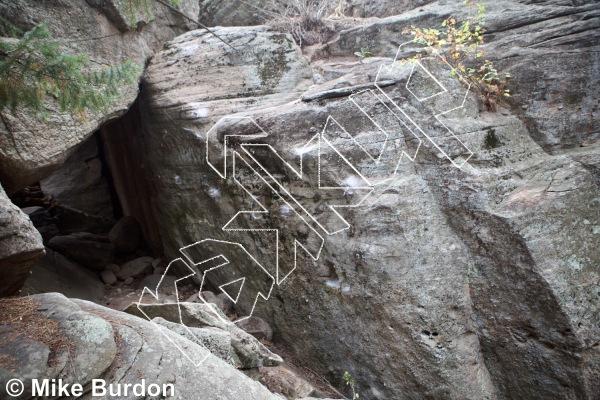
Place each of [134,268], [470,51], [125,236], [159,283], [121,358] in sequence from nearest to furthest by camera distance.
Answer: [121,358]
[470,51]
[159,283]
[134,268]
[125,236]

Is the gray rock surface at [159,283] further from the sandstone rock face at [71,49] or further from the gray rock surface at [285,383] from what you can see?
the gray rock surface at [285,383]

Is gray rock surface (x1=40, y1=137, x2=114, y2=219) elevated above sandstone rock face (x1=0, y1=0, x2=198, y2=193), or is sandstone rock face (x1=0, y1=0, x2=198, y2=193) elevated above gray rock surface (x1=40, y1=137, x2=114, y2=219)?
sandstone rock face (x1=0, y1=0, x2=198, y2=193)

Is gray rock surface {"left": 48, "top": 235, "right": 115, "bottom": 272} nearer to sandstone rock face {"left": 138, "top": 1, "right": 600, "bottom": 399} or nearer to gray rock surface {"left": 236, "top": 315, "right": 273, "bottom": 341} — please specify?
sandstone rock face {"left": 138, "top": 1, "right": 600, "bottom": 399}

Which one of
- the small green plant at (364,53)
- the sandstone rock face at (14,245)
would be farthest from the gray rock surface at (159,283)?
the small green plant at (364,53)

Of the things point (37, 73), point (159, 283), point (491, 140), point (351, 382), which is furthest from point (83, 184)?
point (491, 140)

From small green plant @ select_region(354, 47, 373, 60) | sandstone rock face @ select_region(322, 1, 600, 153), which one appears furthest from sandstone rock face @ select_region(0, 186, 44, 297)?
sandstone rock face @ select_region(322, 1, 600, 153)

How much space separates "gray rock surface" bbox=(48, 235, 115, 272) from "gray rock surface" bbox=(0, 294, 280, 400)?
→ 177 inches

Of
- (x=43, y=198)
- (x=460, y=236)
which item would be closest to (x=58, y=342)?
(x=460, y=236)

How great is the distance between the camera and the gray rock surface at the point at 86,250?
8.05m

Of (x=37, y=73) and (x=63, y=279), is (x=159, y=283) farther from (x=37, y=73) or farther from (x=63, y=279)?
(x=37, y=73)

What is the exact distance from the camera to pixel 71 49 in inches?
219

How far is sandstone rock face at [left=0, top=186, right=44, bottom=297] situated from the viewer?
378 cm

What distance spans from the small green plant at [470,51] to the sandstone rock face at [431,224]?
A: 0.44ft

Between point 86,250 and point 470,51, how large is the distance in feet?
23.1
